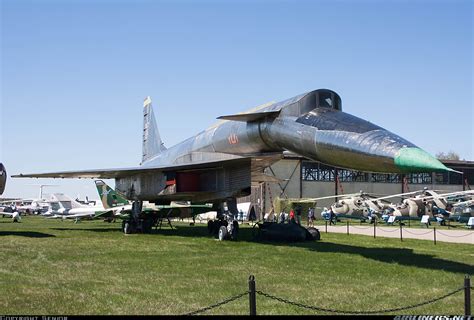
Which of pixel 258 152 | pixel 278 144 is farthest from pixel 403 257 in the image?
pixel 258 152

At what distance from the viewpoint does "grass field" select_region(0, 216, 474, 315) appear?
8.34 meters

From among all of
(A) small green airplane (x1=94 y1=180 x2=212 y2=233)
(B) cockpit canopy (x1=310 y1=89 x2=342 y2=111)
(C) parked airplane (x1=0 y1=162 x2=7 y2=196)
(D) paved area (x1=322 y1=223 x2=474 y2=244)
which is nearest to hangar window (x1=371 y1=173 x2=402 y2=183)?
(D) paved area (x1=322 y1=223 x2=474 y2=244)

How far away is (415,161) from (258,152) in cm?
732

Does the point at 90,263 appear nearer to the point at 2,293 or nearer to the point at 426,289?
the point at 2,293

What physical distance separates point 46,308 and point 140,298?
4.81 feet

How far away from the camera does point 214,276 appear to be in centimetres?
1115

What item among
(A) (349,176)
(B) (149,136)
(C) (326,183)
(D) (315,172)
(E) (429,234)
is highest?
(B) (149,136)

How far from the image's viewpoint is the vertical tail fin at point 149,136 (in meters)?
29.5

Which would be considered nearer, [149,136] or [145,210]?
[145,210]

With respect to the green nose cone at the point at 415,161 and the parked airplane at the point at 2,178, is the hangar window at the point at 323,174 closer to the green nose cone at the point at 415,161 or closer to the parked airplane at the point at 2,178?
the parked airplane at the point at 2,178

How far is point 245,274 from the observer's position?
→ 11453 millimetres

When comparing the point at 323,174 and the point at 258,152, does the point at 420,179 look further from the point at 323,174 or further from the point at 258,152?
the point at 258,152

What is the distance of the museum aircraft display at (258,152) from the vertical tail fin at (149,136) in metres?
2.48

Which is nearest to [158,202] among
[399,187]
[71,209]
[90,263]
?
[90,263]
